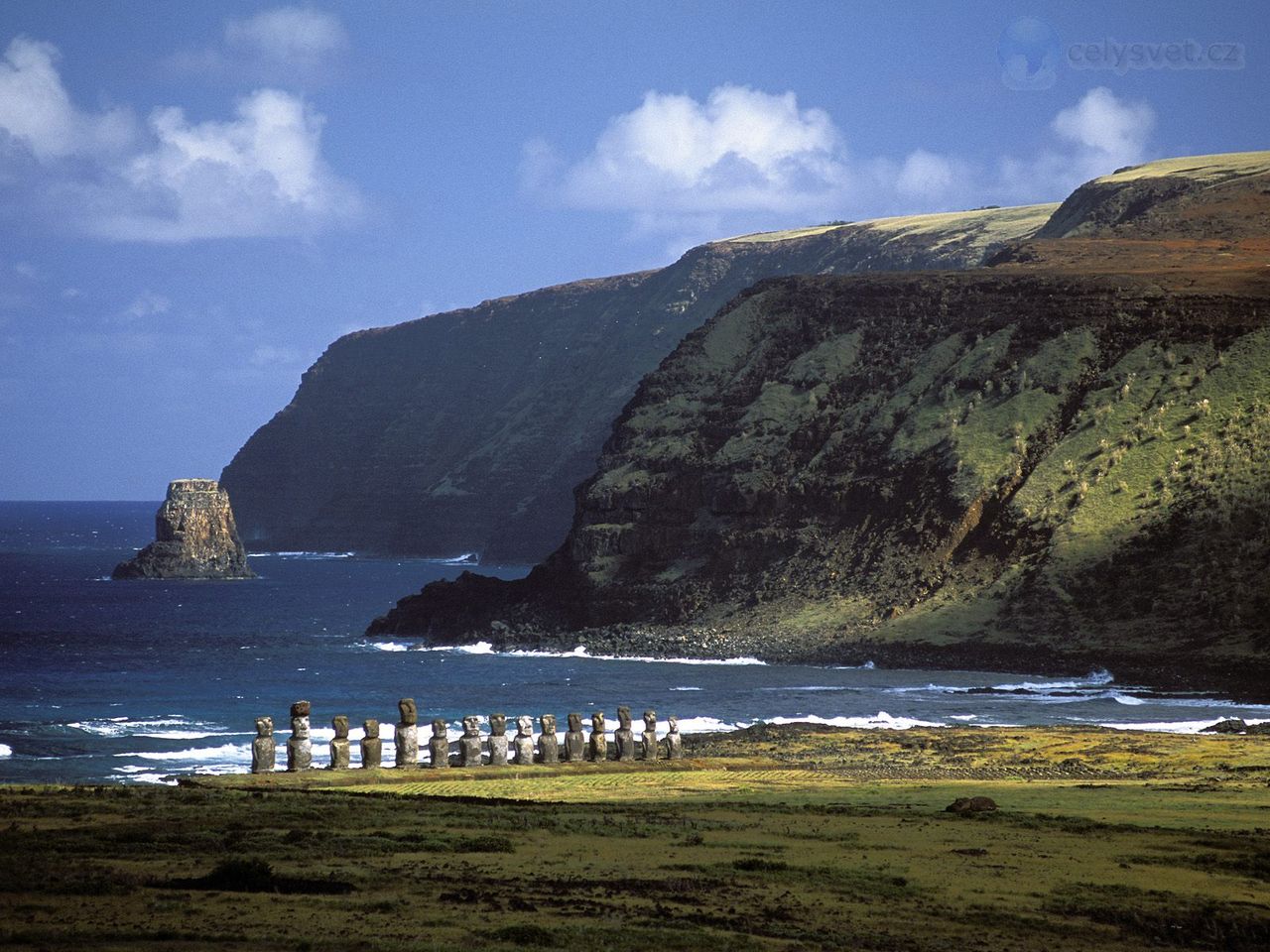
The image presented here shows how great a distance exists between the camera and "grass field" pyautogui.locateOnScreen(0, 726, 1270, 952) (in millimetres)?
21531

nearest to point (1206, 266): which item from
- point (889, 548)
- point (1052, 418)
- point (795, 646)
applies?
point (1052, 418)

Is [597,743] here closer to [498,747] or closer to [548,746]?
[548,746]

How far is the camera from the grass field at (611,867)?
70.6ft

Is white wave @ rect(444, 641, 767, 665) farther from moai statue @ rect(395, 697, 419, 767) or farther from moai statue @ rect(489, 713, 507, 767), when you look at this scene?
moai statue @ rect(395, 697, 419, 767)

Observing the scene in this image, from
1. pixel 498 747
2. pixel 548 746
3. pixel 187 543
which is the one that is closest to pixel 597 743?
pixel 548 746

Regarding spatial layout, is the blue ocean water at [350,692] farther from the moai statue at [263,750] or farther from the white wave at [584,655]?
the moai statue at [263,750]

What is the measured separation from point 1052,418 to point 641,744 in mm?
68353

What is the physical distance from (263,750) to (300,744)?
2.53 ft

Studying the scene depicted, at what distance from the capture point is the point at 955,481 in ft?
356

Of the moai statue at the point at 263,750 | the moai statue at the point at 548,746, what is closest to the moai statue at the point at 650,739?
the moai statue at the point at 548,746

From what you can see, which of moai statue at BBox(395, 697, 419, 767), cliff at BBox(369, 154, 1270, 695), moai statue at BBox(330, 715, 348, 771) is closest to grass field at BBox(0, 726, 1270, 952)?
moai statue at BBox(330, 715, 348, 771)

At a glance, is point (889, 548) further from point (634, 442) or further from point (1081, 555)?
point (634, 442)

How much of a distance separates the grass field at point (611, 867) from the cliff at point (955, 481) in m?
52.5

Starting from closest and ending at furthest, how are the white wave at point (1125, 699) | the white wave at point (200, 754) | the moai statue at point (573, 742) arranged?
the moai statue at point (573, 742)
the white wave at point (200, 754)
the white wave at point (1125, 699)
